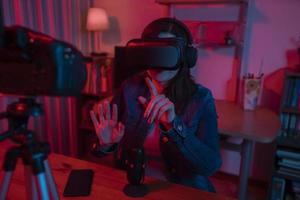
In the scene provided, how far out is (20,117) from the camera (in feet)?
1.64

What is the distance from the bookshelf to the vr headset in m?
1.34

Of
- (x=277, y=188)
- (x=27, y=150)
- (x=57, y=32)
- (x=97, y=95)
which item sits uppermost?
(x=57, y=32)

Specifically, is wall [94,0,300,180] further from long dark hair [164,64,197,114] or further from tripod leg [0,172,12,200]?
tripod leg [0,172,12,200]

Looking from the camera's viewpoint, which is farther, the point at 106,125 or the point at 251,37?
the point at 251,37

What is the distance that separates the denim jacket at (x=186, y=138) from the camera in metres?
0.92

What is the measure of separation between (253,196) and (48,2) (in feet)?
7.41

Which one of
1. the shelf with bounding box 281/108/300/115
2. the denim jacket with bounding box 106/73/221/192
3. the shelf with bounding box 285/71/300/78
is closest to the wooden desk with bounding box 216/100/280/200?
the shelf with bounding box 281/108/300/115

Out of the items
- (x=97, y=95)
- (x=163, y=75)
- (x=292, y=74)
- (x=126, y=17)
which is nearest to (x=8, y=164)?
(x=163, y=75)

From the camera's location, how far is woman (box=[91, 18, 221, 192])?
2.86ft

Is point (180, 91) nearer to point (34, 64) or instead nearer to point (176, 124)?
point (176, 124)

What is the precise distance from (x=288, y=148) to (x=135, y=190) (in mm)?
1460

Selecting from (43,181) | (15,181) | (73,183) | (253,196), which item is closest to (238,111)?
(253,196)

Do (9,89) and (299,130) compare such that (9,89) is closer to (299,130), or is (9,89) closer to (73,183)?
(73,183)

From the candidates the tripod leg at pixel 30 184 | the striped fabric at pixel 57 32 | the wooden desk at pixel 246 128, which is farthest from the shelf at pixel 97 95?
the tripod leg at pixel 30 184
